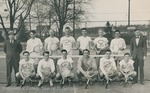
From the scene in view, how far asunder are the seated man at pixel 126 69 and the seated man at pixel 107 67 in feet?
0.92

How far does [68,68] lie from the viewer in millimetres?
10398

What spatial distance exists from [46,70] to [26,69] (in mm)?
627

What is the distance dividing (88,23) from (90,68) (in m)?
21.6

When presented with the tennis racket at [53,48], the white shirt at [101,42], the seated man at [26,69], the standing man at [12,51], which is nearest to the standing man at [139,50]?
the white shirt at [101,42]

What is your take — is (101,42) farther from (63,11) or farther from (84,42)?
(63,11)

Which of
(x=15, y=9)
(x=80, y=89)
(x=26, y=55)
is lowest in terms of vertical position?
(x=80, y=89)

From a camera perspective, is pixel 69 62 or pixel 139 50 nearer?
pixel 69 62

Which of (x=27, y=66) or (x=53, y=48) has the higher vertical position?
(x=53, y=48)

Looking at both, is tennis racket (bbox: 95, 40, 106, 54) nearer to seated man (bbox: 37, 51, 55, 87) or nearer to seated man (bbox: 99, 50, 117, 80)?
seated man (bbox: 99, 50, 117, 80)

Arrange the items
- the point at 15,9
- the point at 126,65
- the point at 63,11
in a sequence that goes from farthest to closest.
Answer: the point at 63,11 → the point at 15,9 → the point at 126,65

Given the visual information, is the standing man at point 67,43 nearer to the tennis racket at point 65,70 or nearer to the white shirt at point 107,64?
the tennis racket at point 65,70

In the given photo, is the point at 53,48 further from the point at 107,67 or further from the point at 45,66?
the point at 107,67

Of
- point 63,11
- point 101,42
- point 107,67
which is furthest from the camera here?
point 63,11

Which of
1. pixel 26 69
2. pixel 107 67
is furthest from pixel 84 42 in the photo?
pixel 26 69
